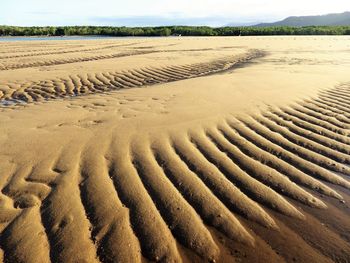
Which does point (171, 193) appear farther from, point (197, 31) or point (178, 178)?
point (197, 31)

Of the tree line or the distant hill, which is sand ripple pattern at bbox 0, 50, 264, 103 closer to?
the tree line

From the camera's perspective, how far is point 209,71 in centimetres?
1049

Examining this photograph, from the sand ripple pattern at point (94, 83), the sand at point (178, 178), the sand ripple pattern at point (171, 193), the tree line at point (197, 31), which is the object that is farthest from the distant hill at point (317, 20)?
the sand ripple pattern at point (171, 193)

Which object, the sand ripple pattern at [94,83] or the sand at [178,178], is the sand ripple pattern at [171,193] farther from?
the sand ripple pattern at [94,83]

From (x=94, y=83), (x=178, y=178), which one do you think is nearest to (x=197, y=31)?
(x=94, y=83)

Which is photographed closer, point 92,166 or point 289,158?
point 92,166

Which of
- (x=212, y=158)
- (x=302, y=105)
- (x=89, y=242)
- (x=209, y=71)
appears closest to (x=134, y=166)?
(x=212, y=158)

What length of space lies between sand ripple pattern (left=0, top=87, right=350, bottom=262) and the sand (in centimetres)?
1

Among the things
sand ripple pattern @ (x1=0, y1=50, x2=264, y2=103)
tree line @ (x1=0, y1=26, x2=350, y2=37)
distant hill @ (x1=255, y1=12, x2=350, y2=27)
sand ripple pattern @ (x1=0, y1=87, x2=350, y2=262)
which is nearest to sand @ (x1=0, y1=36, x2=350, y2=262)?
sand ripple pattern @ (x1=0, y1=87, x2=350, y2=262)

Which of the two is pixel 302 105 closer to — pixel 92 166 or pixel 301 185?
pixel 301 185

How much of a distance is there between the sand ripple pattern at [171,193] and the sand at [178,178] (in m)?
0.01

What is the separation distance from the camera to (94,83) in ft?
29.1

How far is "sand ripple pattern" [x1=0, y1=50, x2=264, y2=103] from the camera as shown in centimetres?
783

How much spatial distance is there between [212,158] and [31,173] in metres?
1.68
